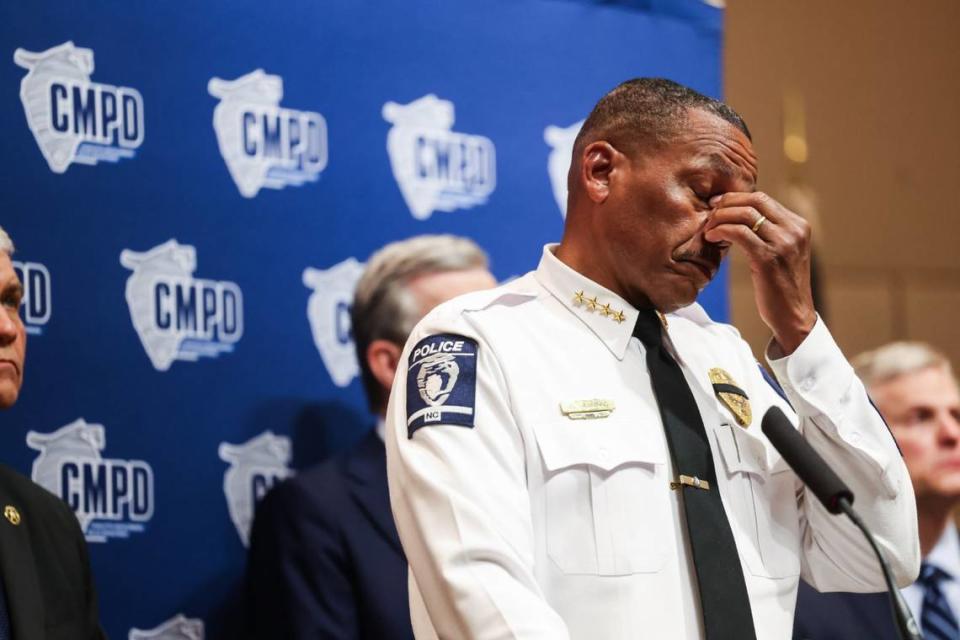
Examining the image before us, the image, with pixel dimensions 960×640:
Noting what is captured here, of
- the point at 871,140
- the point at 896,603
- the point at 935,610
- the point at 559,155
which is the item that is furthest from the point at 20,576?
the point at 871,140

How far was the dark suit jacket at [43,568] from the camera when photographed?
2490mm

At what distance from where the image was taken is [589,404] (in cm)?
204

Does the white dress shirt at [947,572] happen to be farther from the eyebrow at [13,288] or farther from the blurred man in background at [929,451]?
the eyebrow at [13,288]

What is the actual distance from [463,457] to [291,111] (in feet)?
5.24

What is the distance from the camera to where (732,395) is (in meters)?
2.21

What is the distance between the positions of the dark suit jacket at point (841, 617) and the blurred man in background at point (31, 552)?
1509 mm

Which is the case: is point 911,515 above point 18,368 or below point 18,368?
below

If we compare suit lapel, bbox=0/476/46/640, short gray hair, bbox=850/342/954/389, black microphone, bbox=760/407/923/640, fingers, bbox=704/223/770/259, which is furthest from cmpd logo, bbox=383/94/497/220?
black microphone, bbox=760/407/923/640

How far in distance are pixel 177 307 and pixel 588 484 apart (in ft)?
4.57

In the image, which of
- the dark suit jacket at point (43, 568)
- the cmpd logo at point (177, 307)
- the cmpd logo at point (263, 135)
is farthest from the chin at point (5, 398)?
the cmpd logo at point (263, 135)

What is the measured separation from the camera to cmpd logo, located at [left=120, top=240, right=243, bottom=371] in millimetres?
3033

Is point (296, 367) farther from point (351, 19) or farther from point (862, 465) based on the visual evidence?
point (862, 465)

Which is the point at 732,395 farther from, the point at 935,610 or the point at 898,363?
the point at 898,363

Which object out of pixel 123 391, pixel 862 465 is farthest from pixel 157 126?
pixel 862 465
